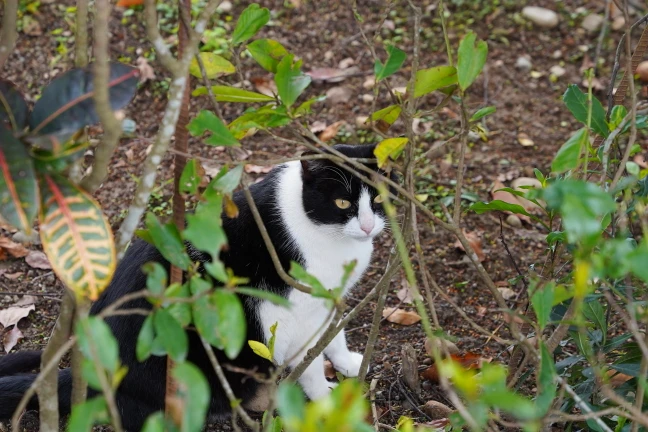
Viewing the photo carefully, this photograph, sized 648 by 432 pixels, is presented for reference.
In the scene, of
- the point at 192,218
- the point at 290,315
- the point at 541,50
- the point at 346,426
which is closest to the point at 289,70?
the point at 192,218

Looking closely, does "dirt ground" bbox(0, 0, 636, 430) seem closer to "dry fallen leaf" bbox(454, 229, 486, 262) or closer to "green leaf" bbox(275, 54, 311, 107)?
"dry fallen leaf" bbox(454, 229, 486, 262)

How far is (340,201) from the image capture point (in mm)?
2490

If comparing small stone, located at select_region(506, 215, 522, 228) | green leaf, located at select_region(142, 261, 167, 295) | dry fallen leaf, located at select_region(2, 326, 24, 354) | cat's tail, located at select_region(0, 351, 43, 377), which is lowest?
small stone, located at select_region(506, 215, 522, 228)

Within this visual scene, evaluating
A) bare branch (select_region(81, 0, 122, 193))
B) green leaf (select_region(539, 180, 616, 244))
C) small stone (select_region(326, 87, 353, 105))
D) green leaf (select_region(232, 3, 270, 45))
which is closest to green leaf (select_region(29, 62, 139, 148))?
bare branch (select_region(81, 0, 122, 193))

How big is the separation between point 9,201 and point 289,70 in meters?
0.55

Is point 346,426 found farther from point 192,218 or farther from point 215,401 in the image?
point 215,401

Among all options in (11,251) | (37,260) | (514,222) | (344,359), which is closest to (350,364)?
(344,359)

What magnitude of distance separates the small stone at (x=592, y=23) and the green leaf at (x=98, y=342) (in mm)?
3705

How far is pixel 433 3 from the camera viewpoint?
4.19 m

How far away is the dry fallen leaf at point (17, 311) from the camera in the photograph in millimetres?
2641

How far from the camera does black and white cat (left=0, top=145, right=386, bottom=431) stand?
2.20 m

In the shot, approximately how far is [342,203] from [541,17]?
7.34 feet

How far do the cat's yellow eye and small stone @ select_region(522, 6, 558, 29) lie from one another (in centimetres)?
221

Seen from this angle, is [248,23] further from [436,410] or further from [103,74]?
[436,410]
